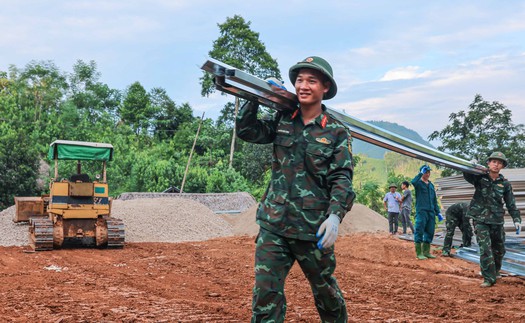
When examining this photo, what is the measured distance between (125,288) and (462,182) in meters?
10.1

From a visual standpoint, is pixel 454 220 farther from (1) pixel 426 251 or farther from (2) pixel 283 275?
(2) pixel 283 275

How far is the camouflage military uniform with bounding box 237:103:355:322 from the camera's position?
348 centimetres

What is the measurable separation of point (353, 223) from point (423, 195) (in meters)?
9.39

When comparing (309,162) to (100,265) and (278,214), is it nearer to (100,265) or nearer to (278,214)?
(278,214)

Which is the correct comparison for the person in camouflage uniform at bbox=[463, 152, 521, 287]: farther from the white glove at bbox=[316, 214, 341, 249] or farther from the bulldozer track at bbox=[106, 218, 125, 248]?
the bulldozer track at bbox=[106, 218, 125, 248]

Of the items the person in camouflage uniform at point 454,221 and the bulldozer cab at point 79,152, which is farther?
the bulldozer cab at point 79,152

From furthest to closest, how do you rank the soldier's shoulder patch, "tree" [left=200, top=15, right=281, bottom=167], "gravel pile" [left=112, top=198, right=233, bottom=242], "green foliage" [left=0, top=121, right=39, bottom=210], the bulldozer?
"tree" [left=200, top=15, right=281, bottom=167] < "green foliage" [left=0, top=121, right=39, bottom=210] < "gravel pile" [left=112, top=198, right=233, bottom=242] < the bulldozer < the soldier's shoulder patch

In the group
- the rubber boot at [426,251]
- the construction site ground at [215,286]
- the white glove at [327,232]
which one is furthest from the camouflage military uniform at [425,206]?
the white glove at [327,232]

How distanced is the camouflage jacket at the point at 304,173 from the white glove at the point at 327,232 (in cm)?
10

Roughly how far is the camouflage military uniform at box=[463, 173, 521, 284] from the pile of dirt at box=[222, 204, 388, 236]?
11.2m

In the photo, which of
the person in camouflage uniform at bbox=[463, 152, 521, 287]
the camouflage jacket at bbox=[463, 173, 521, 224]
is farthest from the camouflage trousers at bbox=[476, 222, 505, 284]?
the camouflage jacket at bbox=[463, 173, 521, 224]

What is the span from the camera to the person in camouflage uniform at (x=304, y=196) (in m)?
3.48

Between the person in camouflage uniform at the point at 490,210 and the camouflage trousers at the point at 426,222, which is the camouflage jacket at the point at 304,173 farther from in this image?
the camouflage trousers at the point at 426,222

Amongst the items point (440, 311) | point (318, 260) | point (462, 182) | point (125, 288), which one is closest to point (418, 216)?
point (462, 182)
